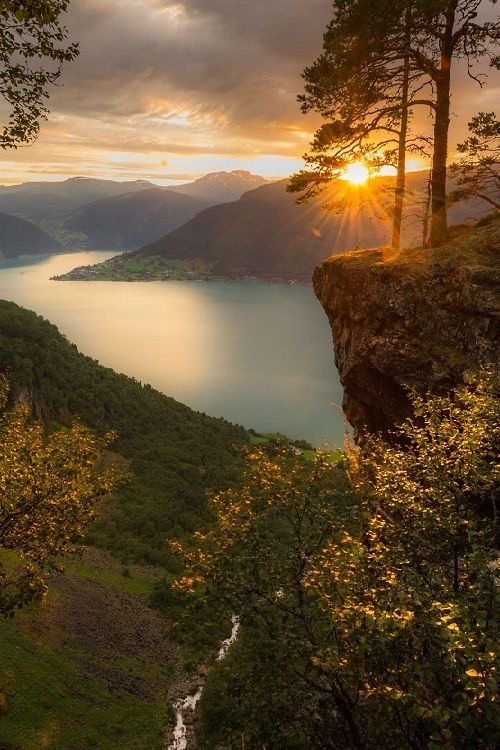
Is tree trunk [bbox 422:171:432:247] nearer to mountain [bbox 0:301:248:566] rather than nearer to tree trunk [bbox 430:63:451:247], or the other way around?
tree trunk [bbox 430:63:451:247]

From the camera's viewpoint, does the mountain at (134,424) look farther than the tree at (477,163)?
Yes

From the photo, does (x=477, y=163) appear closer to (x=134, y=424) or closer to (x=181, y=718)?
(x=181, y=718)

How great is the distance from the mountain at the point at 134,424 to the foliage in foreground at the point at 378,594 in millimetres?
60398

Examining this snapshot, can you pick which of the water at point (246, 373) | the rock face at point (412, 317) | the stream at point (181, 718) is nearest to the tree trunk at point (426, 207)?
the rock face at point (412, 317)

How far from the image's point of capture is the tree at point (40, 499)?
44.8ft

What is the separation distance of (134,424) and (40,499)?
88.1 m

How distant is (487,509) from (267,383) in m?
128

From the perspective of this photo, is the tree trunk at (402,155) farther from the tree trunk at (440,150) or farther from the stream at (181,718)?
the stream at (181,718)

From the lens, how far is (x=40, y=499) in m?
14.1

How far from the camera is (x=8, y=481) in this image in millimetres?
13945

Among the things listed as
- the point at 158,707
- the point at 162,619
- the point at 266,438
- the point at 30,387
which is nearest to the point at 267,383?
the point at 266,438

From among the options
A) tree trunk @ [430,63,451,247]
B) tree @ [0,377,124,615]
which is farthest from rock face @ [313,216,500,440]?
tree @ [0,377,124,615]

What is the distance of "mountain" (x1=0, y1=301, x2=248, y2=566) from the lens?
74625mm

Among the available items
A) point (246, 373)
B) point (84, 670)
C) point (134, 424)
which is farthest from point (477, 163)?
point (246, 373)
